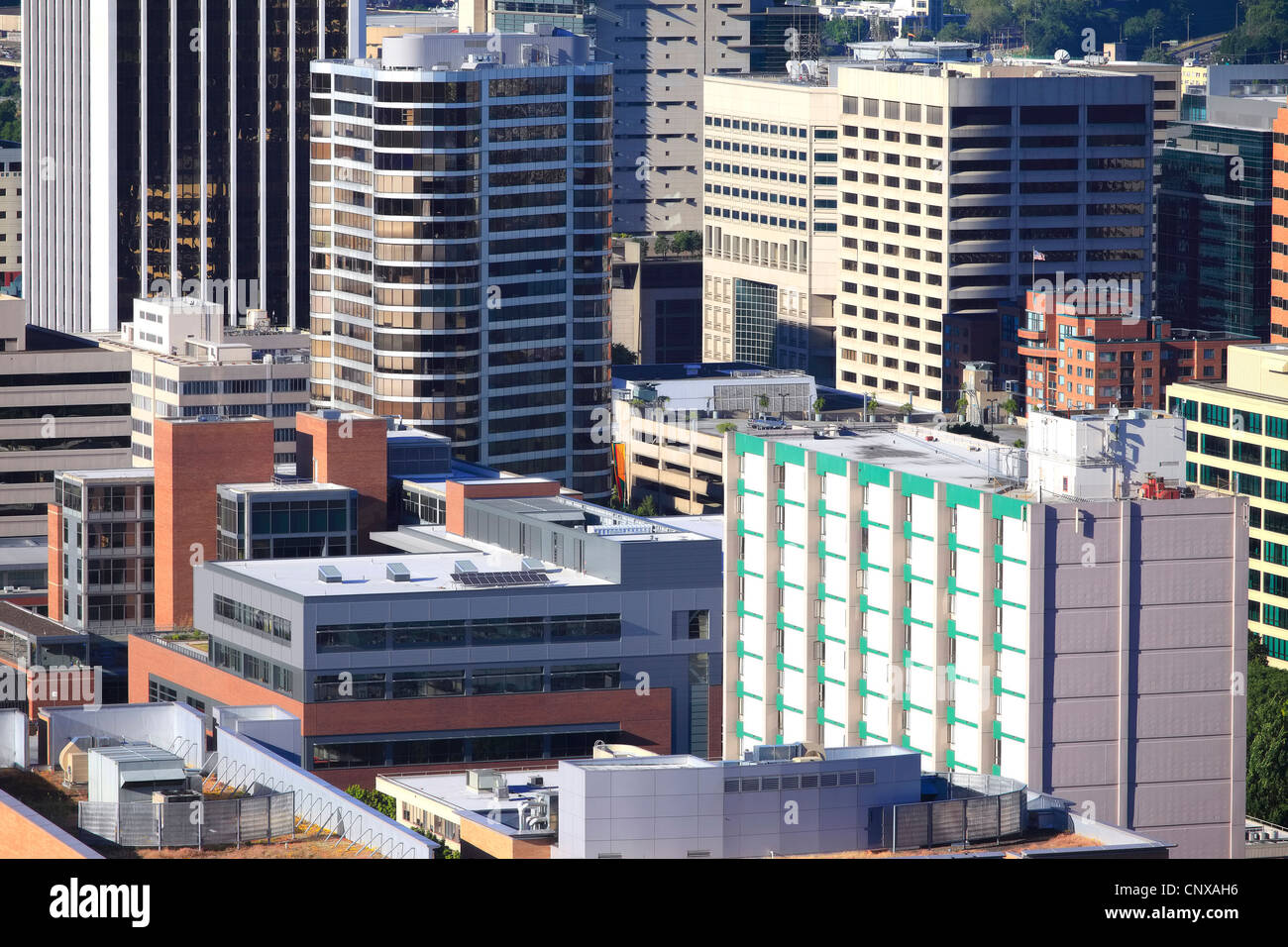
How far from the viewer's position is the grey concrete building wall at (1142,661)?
9112 centimetres

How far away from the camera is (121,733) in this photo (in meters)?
79.8

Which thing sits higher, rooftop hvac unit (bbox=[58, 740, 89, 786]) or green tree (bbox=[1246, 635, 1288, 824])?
rooftop hvac unit (bbox=[58, 740, 89, 786])

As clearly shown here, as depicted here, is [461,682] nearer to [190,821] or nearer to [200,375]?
[190,821]

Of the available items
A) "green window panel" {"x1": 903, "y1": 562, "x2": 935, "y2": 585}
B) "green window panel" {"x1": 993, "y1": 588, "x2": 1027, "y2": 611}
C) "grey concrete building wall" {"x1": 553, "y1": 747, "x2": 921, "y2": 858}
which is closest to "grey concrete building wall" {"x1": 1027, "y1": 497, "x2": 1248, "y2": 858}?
"green window panel" {"x1": 993, "y1": 588, "x2": 1027, "y2": 611}

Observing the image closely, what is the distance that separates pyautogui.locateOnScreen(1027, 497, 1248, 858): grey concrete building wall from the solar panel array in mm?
29068

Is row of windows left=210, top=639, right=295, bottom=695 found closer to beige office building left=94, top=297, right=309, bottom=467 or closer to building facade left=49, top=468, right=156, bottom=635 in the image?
building facade left=49, top=468, right=156, bottom=635

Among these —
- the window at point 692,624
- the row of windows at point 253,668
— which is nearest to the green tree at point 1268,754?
the window at point 692,624

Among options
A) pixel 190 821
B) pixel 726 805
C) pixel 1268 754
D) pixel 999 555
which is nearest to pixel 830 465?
pixel 999 555

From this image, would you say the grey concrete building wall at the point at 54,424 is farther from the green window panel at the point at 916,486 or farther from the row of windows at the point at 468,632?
the green window panel at the point at 916,486

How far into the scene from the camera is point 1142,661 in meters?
92.2

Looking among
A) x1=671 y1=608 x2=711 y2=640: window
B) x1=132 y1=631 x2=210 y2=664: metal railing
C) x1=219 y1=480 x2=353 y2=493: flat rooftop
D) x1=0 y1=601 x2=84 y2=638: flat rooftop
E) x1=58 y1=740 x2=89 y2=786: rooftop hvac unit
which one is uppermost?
x1=58 y1=740 x2=89 y2=786: rooftop hvac unit

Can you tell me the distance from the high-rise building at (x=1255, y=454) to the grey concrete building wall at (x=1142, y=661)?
216 ft

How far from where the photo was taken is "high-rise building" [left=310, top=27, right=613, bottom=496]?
188 m
